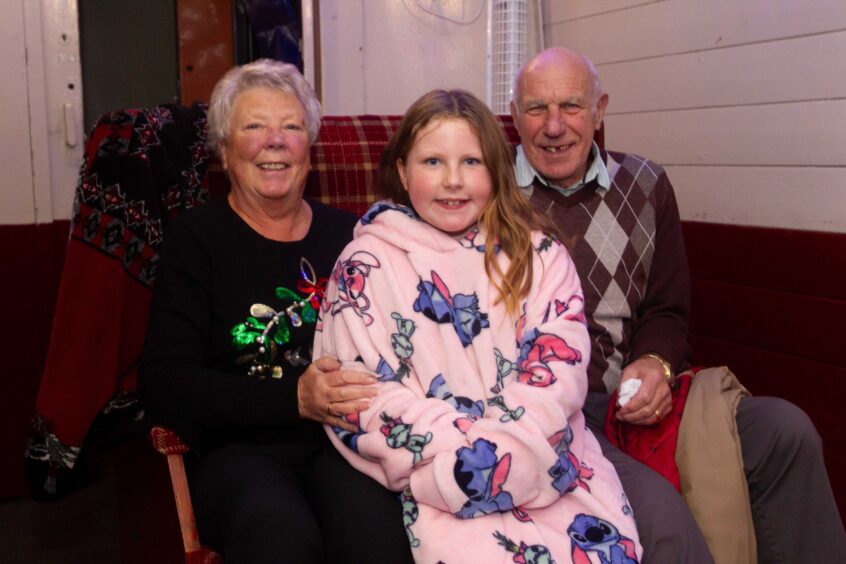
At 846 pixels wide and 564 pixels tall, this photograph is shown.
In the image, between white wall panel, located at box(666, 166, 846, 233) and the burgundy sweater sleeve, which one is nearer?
the burgundy sweater sleeve

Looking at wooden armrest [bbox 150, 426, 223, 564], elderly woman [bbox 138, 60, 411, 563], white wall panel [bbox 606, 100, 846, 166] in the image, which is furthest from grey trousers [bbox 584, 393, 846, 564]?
white wall panel [bbox 606, 100, 846, 166]

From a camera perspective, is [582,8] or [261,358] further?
[582,8]

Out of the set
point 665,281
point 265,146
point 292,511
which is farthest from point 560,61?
point 292,511

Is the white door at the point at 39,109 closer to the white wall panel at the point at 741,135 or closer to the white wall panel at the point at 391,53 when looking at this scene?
the white wall panel at the point at 391,53

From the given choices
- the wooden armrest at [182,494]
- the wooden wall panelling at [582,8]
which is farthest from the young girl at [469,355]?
the wooden wall panelling at [582,8]

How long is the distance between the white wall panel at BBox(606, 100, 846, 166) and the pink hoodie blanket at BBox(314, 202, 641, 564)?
122cm

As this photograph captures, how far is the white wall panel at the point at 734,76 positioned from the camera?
8.50 feet

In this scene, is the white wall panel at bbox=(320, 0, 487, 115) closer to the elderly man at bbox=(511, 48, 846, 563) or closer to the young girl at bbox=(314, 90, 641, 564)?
the elderly man at bbox=(511, 48, 846, 563)

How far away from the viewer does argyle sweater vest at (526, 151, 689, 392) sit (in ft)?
7.11

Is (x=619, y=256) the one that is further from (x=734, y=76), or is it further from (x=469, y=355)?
(x=734, y=76)

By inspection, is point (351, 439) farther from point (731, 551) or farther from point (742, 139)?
point (742, 139)

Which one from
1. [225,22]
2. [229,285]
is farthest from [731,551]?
[225,22]

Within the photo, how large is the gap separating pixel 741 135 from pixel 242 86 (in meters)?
1.69

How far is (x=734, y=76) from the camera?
114 inches
